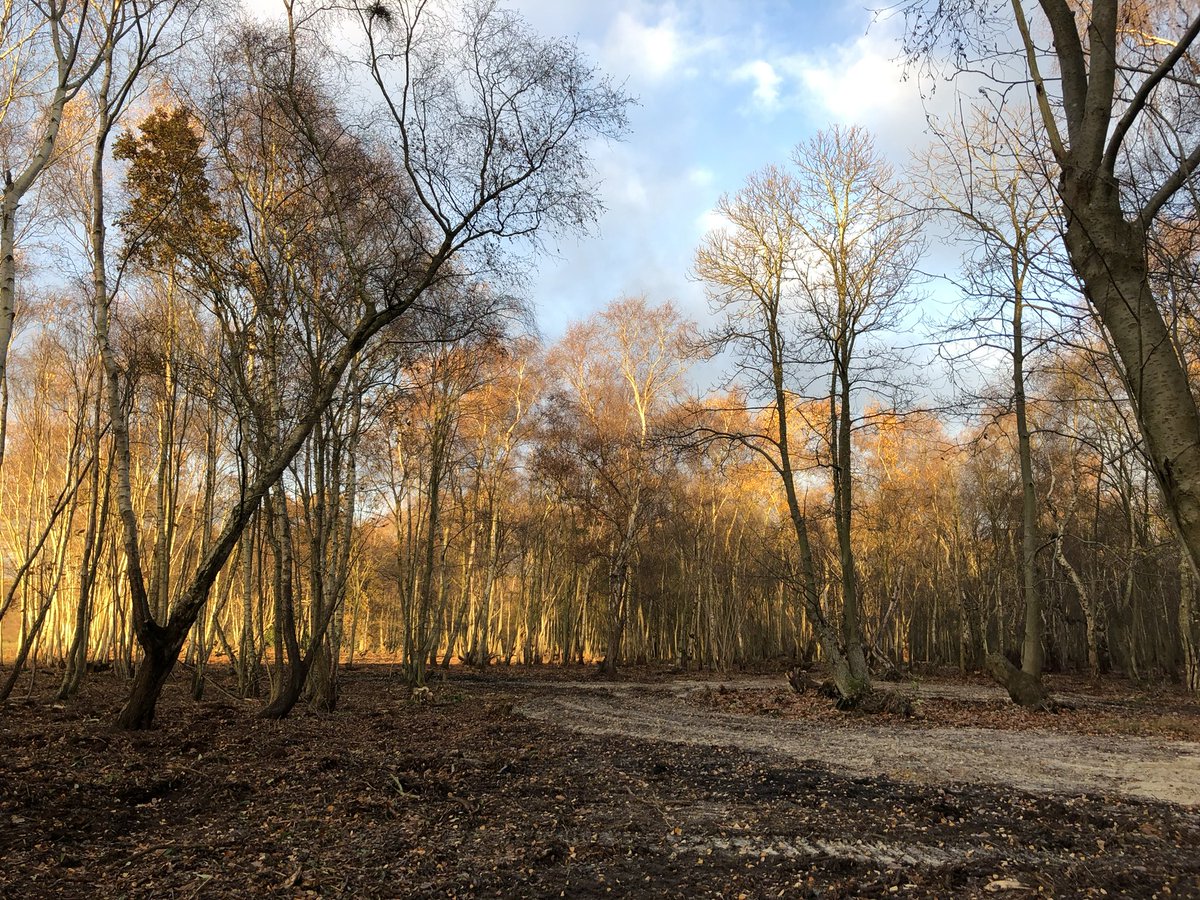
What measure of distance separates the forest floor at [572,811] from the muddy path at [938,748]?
70mm

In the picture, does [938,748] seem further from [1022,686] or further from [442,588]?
[442,588]

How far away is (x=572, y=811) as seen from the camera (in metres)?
5.23

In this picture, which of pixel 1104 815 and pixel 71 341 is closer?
pixel 1104 815

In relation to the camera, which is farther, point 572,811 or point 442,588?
point 442,588

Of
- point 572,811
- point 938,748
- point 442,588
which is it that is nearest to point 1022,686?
point 938,748

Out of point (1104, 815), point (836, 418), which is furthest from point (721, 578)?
point (1104, 815)

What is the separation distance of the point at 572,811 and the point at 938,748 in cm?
567

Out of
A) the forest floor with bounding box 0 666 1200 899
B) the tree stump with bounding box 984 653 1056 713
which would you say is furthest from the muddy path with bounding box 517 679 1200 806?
the tree stump with bounding box 984 653 1056 713

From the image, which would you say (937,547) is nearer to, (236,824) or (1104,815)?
(1104,815)

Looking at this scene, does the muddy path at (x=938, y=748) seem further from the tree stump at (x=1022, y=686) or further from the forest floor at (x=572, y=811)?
the tree stump at (x=1022, y=686)

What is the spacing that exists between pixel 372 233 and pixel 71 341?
7.52 m

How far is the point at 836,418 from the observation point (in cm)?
1425

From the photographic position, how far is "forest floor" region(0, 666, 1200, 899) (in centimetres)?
369

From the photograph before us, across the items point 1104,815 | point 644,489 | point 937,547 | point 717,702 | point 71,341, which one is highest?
point 71,341
